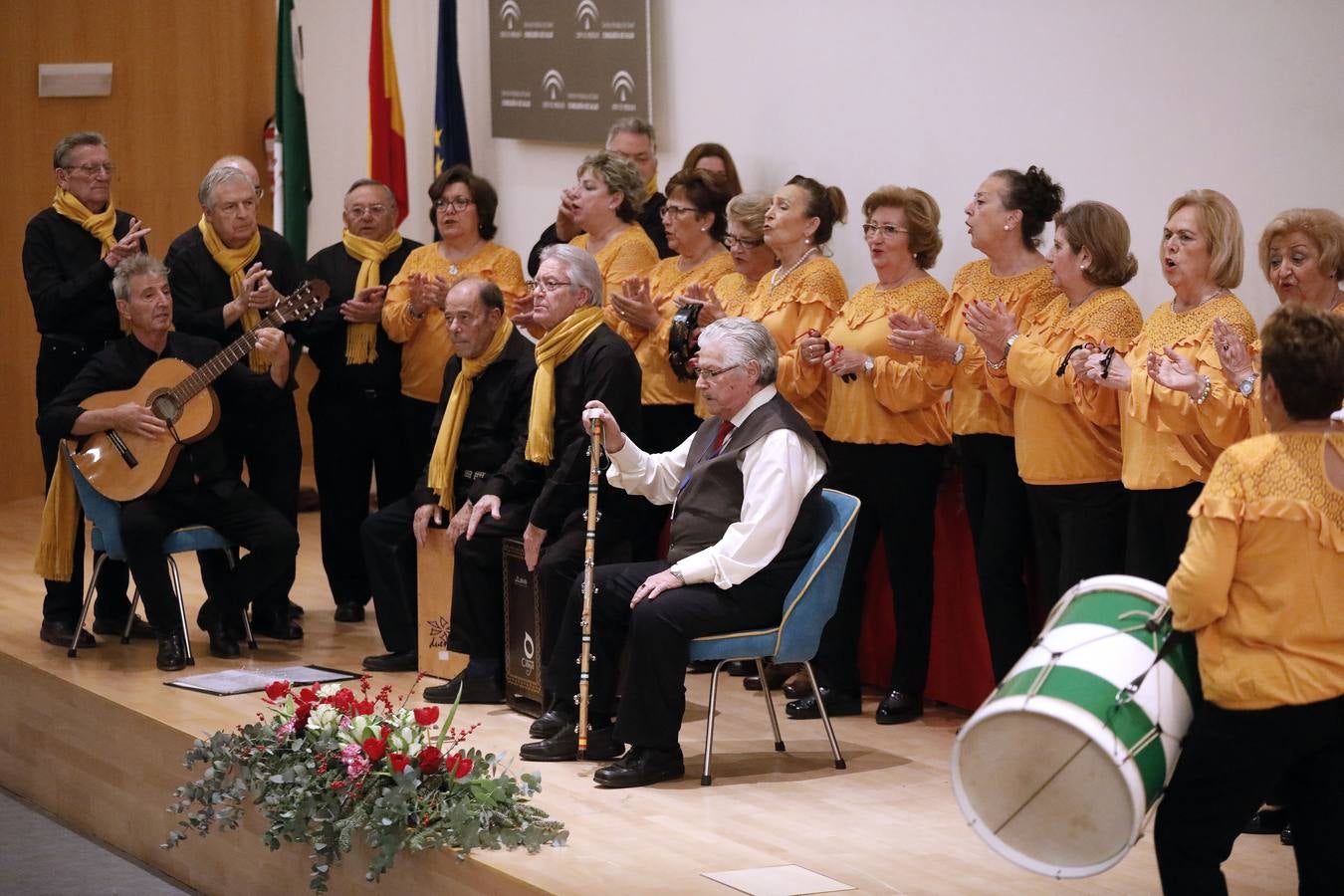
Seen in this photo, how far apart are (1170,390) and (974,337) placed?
2.98 feet

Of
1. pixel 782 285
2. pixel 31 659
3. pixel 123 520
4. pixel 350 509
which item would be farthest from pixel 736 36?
pixel 31 659

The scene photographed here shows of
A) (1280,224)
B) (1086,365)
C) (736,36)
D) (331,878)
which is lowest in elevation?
(331,878)

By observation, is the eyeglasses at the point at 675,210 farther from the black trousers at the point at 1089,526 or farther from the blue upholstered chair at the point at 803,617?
the black trousers at the point at 1089,526

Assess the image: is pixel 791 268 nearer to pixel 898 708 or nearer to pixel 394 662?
pixel 898 708

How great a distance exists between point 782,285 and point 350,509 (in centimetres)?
207

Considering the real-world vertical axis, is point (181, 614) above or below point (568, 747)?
above

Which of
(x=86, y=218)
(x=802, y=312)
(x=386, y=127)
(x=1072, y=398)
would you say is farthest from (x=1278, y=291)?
(x=386, y=127)

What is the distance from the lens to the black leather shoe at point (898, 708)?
5.59m

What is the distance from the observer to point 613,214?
21.7 feet

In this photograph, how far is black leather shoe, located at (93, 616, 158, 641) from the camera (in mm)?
6672

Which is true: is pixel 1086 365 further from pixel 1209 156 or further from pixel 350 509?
pixel 350 509

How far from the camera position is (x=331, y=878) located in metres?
4.70

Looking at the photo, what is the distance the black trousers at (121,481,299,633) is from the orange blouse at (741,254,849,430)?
1.87 meters

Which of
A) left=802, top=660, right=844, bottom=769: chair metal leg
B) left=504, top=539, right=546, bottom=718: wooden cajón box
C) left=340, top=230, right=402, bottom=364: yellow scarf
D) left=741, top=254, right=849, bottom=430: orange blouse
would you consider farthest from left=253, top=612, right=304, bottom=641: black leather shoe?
left=802, top=660, right=844, bottom=769: chair metal leg
